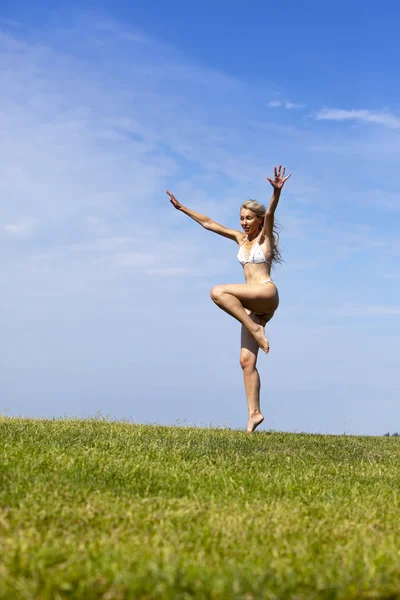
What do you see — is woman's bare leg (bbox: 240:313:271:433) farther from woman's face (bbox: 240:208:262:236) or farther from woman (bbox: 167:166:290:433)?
woman's face (bbox: 240:208:262:236)

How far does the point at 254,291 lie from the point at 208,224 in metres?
1.76

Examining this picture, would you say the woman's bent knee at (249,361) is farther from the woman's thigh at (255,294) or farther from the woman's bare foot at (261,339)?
the woman's thigh at (255,294)

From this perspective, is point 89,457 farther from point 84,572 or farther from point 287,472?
point 84,572

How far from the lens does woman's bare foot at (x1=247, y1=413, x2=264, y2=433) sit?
1109 cm

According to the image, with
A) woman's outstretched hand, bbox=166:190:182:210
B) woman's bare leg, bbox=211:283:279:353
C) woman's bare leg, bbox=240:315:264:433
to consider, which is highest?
woman's outstretched hand, bbox=166:190:182:210

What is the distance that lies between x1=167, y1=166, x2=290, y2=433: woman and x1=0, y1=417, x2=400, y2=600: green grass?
7.68 ft

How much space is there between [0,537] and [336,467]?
4.50 metres

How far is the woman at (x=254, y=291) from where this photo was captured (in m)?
10.9

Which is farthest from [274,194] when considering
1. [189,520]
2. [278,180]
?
[189,520]

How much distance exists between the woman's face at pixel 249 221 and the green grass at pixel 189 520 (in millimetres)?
3901

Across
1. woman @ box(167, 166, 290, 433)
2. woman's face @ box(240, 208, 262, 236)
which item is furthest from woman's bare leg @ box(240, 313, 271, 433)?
woman's face @ box(240, 208, 262, 236)

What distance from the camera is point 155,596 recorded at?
316cm

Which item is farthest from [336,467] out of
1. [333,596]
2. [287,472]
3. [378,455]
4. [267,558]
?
[333,596]

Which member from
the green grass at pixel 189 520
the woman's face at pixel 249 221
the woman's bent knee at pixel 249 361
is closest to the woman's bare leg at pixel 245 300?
the woman's bent knee at pixel 249 361
